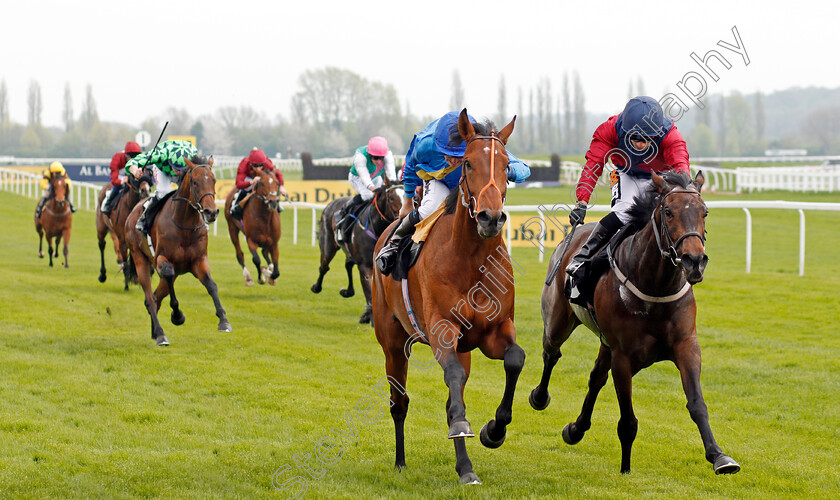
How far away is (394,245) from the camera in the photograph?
5.24 metres

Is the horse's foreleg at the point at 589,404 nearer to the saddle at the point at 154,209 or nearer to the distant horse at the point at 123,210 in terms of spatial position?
the saddle at the point at 154,209

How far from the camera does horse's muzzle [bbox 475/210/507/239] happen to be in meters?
4.07

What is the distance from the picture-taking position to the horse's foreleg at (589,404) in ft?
17.9

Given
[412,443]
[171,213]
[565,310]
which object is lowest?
[412,443]

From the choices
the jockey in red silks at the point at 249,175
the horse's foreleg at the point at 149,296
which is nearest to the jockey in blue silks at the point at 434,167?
the horse's foreleg at the point at 149,296

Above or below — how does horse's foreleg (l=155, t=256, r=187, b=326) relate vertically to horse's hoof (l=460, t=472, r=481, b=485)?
above

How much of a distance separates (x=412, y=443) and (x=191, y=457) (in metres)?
1.45

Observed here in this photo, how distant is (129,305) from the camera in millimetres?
11992

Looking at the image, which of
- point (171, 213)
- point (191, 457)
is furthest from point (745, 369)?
point (171, 213)

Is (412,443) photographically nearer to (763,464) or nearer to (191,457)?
(191,457)

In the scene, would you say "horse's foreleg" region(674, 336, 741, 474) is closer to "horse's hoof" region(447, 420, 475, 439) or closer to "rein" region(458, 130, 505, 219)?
"horse's hoof" region(447, 420, 475, 439)

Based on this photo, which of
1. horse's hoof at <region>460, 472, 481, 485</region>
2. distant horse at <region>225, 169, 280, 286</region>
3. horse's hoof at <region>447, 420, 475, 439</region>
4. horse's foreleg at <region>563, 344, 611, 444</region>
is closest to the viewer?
horse's hoof at <region>447, 420, 475, 439</region>

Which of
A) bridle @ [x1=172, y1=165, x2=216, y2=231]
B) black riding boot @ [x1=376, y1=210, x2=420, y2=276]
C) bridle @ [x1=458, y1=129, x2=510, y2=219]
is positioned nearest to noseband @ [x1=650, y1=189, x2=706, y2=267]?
bridle @ [x1=458, y1=129, x2=510, y2=219]

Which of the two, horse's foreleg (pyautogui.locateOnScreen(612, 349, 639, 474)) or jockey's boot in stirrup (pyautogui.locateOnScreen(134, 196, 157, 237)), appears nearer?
horse's foreleg (pyautogui.locateOnScreen(612, 349, 639, 474))
